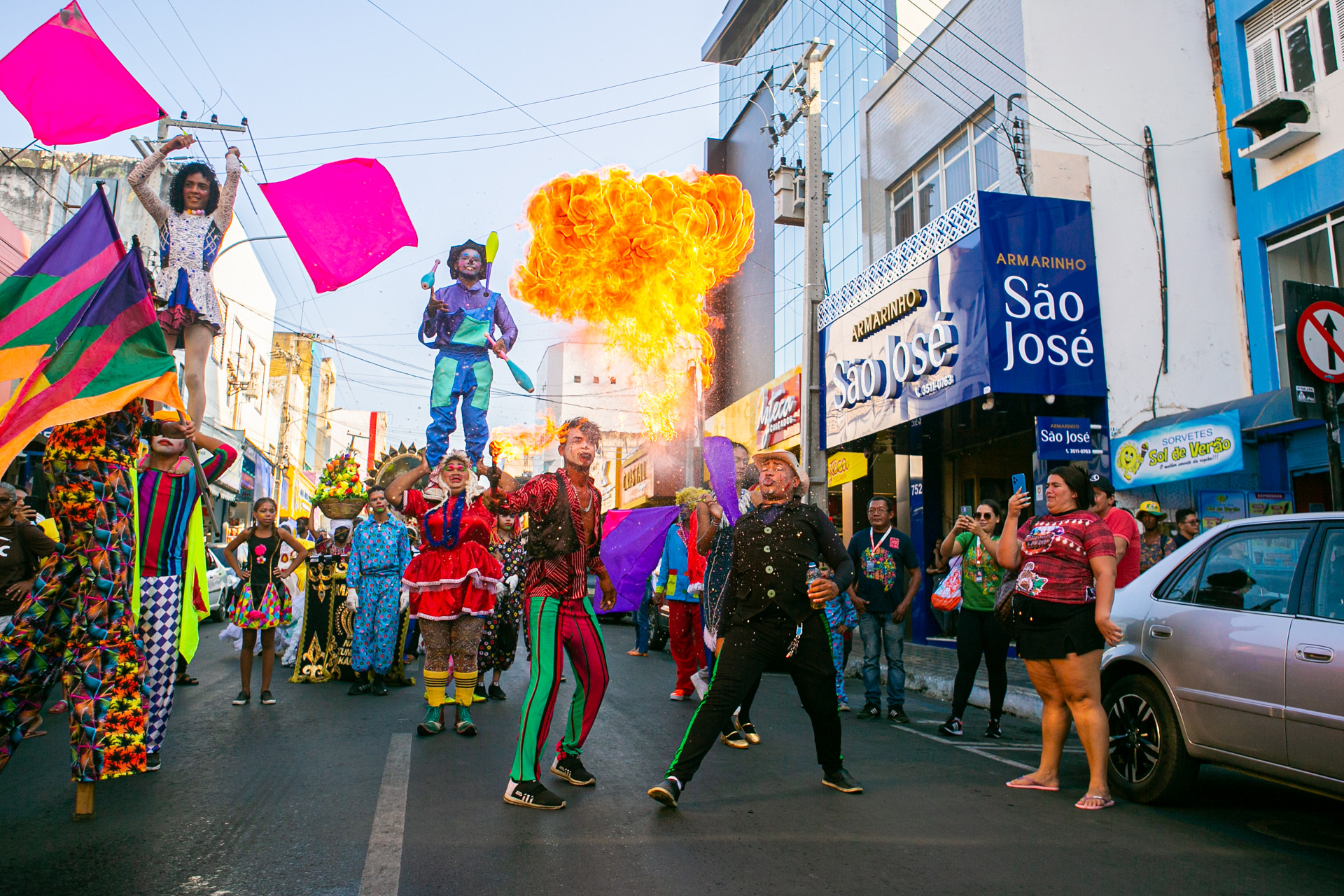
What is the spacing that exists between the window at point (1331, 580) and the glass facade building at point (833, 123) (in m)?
15.3

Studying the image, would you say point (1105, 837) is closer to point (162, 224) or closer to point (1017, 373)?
point (162, 224)

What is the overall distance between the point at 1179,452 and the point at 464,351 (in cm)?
840

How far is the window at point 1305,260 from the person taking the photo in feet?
38.0

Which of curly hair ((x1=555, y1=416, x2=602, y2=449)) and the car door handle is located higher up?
curly hair ((x1=555, y1=416, x2=602, y2=449))


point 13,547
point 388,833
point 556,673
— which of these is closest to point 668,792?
point 556,673

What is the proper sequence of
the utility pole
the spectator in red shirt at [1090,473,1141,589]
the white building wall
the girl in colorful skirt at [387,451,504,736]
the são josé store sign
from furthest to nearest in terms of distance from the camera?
the utility pole < the white building wall < the são josé store sign < the spectator in red shirt at [1090,473,1141,589] < the girl in colorful skirt at [387,451,504,736]

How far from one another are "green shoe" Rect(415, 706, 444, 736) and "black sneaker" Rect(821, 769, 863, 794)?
2845 millimetres

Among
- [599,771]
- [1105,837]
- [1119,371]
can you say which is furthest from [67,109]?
[1119,371]

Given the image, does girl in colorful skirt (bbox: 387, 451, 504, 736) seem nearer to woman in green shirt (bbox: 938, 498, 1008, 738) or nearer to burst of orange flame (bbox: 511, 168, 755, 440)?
woman in green shirt (bbox: 938, 498, 1008, 738)

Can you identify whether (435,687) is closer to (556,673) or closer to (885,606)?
(556,673)

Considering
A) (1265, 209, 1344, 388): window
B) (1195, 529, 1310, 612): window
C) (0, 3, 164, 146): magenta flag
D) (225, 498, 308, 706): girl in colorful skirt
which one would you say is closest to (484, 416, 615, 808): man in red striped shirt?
(1195, 529, 1310, 612): window

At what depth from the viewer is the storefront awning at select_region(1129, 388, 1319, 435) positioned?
10.2m

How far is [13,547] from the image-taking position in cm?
529

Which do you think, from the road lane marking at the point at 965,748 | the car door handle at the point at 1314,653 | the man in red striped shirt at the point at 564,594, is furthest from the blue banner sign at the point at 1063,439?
the man in red striped shirt at the point at 564,594
